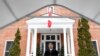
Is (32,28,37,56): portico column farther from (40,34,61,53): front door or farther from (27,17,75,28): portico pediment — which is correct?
(40,34,61,53): front door

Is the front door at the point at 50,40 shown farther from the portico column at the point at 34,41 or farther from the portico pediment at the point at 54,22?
the portico pediment at the point at 54,22

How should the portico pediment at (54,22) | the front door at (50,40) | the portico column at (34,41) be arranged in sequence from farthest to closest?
the front door at (50,40) → the portico pediment at (54,22) → the portico column at (34,41)

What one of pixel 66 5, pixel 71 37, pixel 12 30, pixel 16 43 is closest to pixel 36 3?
pixel 66 5

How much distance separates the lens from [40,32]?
11547 millimetres

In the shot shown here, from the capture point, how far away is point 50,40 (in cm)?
1136

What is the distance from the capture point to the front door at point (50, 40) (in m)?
11.3

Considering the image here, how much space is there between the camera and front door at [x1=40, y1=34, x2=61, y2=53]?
447 inches

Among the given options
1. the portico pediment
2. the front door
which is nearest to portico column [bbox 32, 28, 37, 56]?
the portico pediment

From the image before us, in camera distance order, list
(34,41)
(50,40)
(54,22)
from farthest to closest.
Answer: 1. (50,40)
2. (54,22)
3. (34,41)

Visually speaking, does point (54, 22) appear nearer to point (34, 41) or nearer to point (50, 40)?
point (50, 40)

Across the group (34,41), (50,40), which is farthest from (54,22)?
(34,41)

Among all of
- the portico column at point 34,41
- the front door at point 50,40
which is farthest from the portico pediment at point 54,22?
the front door at point 50,40

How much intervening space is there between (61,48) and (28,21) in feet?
7.28

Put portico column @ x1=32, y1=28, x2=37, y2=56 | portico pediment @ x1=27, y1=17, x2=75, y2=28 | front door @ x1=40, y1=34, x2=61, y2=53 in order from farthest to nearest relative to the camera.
→ front door @ x1=40, y1=34, x2=61, y2=53
portico pediment @ x1=27, y1=17, x2=75, y2=28
portico column @ x1=32, y1=28, x2=37, y2=56
